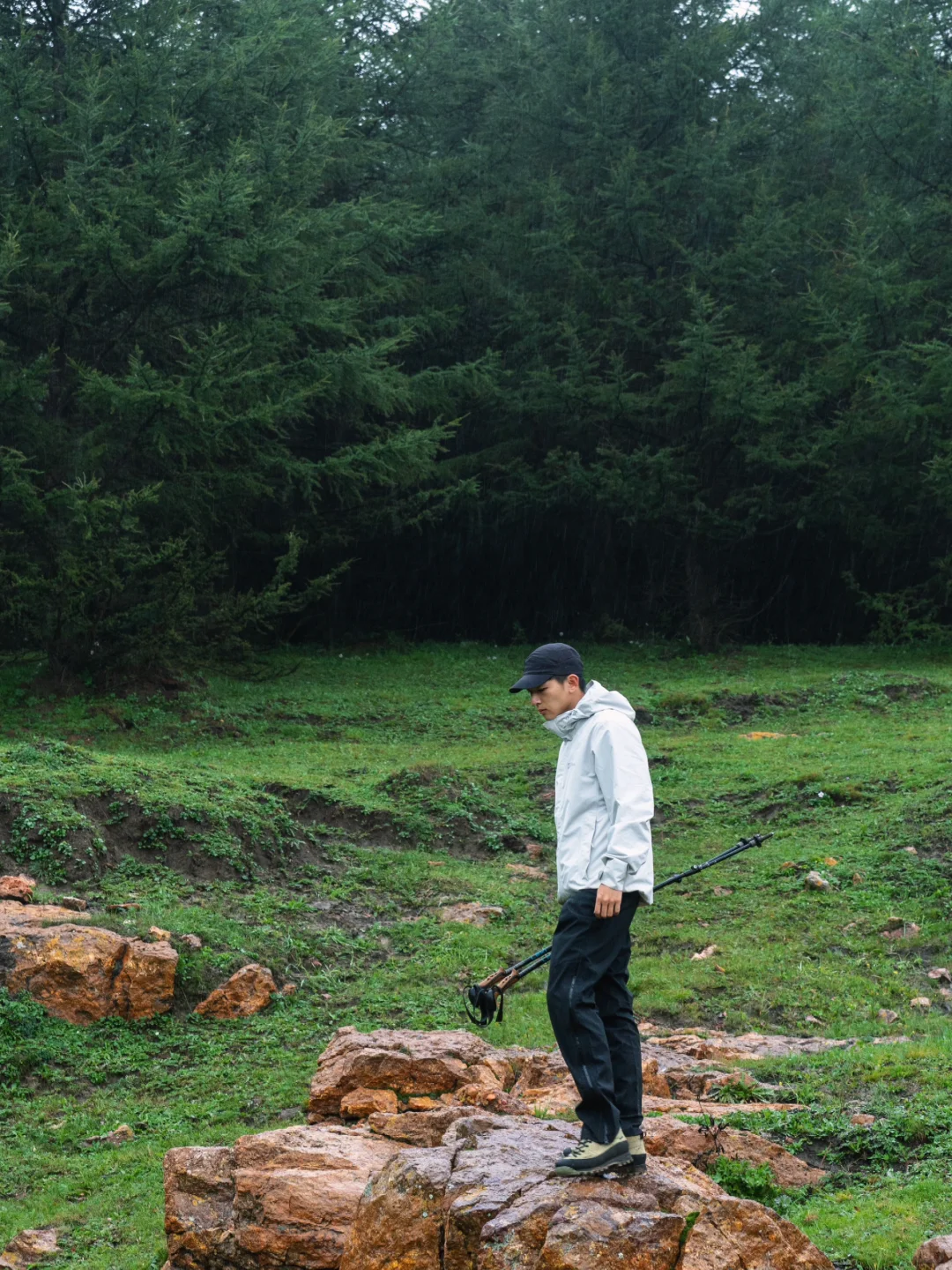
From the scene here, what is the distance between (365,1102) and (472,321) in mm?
21068

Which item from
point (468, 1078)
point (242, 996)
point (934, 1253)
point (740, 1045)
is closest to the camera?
point (934, 1253)

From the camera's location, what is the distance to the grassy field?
619 cm

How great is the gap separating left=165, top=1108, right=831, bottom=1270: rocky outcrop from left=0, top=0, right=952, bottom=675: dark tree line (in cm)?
1274

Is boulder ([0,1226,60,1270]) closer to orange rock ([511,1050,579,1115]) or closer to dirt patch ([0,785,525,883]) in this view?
orange rock ([511,1050,579,1115])

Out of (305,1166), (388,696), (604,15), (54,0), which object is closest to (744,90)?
(604,15)

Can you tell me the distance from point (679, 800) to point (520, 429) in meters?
12.9

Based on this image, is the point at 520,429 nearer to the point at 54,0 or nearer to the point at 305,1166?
the point at 54,0

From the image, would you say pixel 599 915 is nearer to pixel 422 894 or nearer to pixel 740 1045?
pixel 740 1045

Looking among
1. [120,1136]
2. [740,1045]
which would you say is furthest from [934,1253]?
[120,1136]

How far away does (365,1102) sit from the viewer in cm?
626

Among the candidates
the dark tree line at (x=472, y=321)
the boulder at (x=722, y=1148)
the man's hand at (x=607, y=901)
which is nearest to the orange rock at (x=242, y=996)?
the boulder at (x=722, y=1148)

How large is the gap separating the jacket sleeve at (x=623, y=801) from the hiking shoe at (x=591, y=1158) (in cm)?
79

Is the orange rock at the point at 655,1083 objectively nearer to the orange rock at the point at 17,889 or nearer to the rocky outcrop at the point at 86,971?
the rocky outcrop at the point at 86,971

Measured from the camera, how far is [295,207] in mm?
20000
